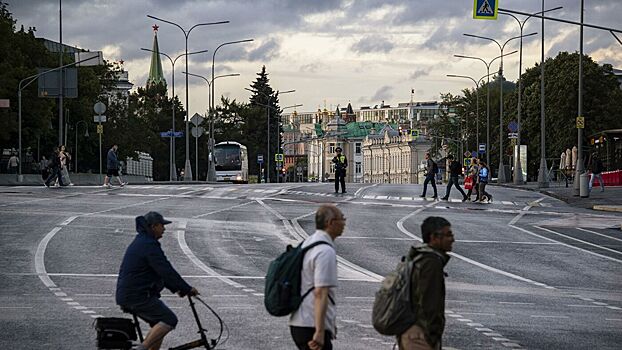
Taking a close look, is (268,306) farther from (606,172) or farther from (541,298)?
(606,172)

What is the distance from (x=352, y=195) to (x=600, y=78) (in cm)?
6087

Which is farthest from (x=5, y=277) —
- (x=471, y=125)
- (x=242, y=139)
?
(x=242, y=139)

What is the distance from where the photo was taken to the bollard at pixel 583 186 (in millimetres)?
51562

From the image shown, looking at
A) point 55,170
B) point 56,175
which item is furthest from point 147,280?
point 56,175

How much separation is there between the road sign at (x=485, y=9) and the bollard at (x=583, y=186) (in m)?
11.2

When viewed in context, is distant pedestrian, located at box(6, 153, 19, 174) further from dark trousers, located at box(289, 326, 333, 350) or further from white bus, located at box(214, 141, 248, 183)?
dark trousers, located at box(289, 326, 333, 350)

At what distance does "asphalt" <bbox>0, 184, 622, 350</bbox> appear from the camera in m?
15.5

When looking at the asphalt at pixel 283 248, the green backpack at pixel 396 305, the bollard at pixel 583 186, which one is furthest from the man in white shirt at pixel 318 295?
the bollard at pixel 583 186

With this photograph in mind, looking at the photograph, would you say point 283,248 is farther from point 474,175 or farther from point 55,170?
point 55,170

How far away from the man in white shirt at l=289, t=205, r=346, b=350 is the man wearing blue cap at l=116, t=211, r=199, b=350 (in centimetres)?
233

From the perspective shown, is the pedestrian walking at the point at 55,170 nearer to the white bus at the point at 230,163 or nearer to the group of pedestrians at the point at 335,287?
the white bus at the point at 230,163

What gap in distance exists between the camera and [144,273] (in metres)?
11.6

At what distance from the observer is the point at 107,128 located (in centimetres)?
11225

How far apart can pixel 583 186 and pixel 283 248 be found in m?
26.7
